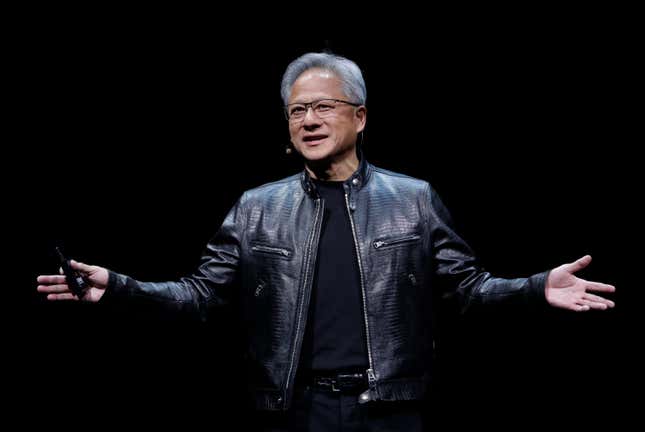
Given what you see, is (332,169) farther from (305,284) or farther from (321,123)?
(305,284)

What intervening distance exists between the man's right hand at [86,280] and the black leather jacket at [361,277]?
0.04 meters

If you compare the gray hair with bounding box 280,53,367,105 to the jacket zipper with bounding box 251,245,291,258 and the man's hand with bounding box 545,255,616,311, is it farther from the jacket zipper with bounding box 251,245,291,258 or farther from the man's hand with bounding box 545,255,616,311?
the man's hand with bounding box 545,255,616,311

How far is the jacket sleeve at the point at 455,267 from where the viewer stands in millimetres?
2338

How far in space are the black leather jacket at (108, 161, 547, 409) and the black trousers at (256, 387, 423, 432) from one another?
41mm

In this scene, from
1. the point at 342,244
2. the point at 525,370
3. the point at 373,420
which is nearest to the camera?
the point at 373,420

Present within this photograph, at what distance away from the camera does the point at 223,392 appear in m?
2.99

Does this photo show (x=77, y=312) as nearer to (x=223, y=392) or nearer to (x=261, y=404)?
(x=223, y=392)

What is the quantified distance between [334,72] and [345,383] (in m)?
0.99

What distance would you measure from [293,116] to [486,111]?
0.84 metres

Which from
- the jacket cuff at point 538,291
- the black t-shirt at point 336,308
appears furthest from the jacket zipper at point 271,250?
the jacket cuff at point 538,291

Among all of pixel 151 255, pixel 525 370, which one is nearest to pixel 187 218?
pixel 151 255

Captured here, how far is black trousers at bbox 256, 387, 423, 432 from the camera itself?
2262 millimetres

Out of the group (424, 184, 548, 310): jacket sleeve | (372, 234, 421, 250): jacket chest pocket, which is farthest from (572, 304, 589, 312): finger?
(372, 234, 421, 250): jacket chest pocket

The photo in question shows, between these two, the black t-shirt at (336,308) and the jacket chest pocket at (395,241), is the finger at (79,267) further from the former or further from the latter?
the jacket chest pocket at (395,241)
